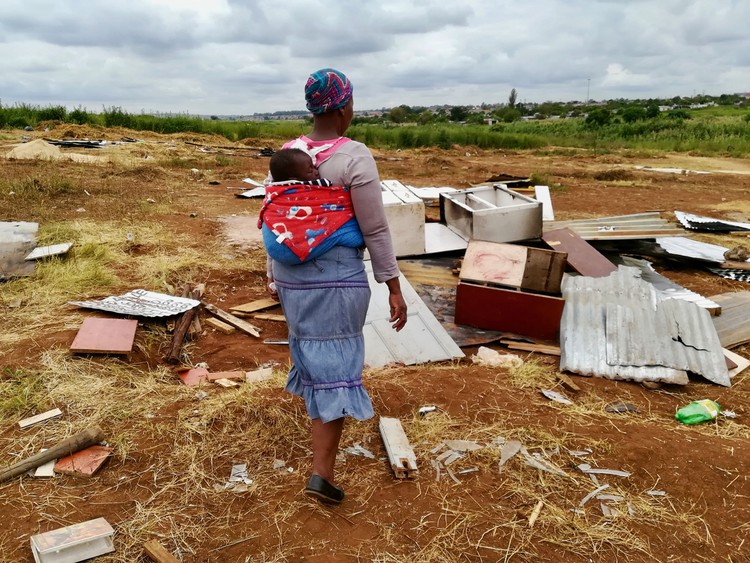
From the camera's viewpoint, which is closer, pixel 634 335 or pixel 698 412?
pixel 698 412

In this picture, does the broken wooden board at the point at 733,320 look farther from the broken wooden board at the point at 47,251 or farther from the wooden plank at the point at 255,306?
the broken wooden board at the point at 47,251

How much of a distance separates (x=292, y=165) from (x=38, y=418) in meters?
2.22

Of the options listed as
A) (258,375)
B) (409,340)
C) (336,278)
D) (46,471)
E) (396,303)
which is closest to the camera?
(336,278)

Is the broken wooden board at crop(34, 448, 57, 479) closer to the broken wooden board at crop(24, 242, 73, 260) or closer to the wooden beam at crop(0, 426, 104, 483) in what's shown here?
the wooden beam at crop(0, 426, 104, 483)

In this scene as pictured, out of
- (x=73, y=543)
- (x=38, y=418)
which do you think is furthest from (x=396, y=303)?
(x=38, y=418)

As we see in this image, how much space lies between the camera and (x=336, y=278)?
2.09 meters

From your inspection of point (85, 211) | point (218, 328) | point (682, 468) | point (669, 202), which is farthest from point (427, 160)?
point (682, 468)

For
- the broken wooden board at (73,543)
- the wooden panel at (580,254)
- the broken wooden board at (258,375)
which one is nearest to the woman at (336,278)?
the broken wooden board at (73,543)

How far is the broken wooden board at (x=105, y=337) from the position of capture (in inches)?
147

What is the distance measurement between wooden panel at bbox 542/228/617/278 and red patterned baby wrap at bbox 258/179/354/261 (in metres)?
4.05

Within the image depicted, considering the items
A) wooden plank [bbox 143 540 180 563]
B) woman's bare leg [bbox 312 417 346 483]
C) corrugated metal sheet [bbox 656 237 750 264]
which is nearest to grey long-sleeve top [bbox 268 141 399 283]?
woman's bare leg [bbox 312 417 346 483]

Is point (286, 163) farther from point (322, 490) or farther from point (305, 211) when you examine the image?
point (322, 490)

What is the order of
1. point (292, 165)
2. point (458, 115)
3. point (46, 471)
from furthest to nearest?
1. point (458, 115)
2. point (46, 471)
3. point (292, 165)

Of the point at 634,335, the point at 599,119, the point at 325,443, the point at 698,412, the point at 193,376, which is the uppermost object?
the point at 599,119
